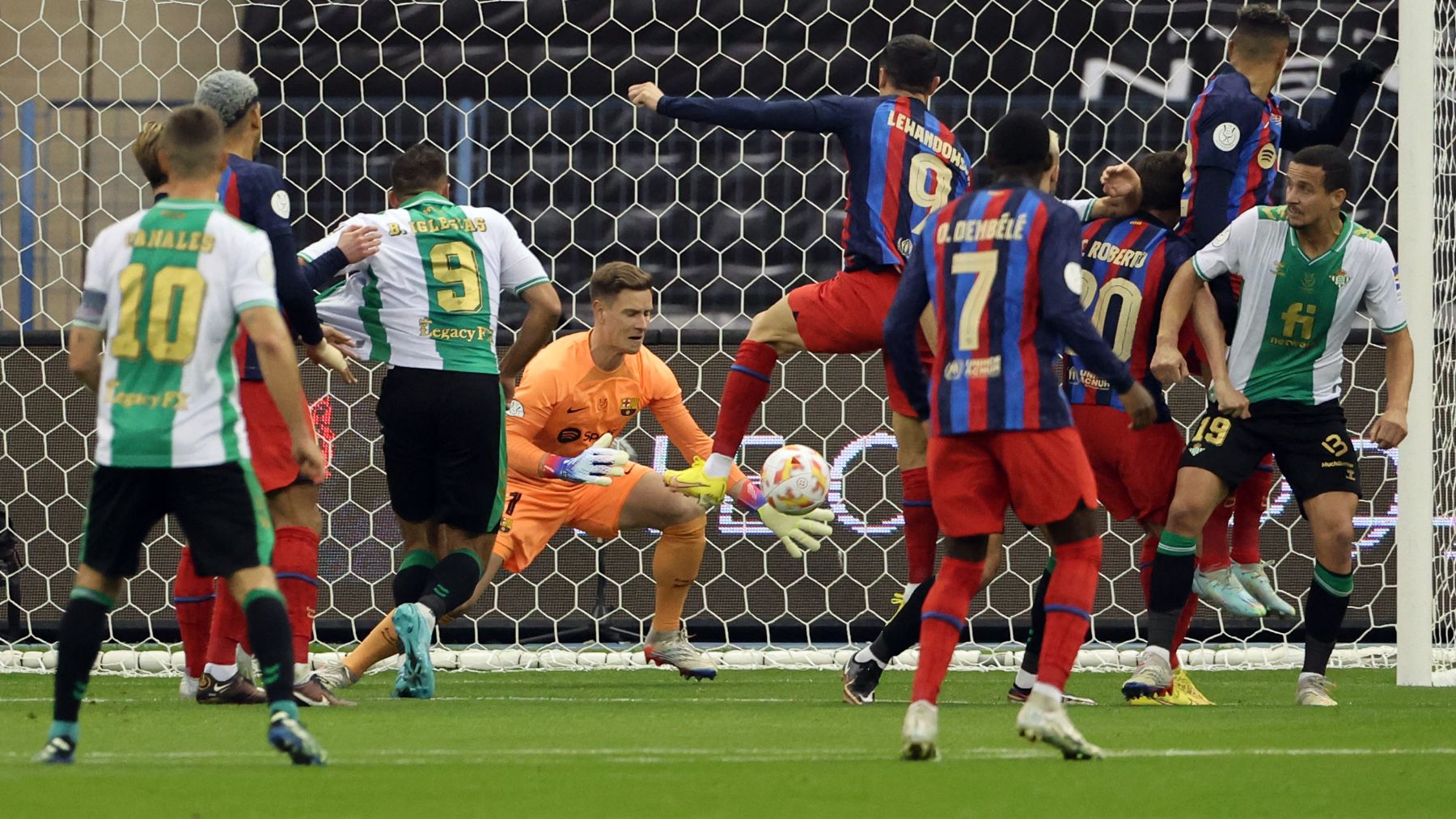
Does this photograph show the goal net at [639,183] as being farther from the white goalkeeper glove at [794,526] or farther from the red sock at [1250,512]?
the white goalkeeper glove at [794,526]

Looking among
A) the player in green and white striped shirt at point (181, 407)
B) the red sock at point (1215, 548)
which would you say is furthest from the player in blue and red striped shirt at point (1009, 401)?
the red sock at point (1215, 548)

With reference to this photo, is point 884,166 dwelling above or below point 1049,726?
above

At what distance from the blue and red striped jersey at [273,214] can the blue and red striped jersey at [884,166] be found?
4.38ft

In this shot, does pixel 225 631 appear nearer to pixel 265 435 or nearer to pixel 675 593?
pixel 265 435

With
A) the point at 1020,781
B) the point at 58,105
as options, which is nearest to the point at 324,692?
the point at 1020,781

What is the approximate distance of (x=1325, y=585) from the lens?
6.91 m

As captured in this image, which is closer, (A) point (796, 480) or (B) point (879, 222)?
(B) point (879, 222)

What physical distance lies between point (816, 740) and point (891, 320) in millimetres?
1066

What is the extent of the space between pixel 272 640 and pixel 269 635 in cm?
1

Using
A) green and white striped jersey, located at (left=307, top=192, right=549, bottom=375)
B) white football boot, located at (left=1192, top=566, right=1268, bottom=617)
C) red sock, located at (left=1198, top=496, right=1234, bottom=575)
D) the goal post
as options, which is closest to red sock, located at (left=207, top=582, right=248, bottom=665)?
green and white striped jersey, located at (left=307, top=192, right=549, bottom=375)

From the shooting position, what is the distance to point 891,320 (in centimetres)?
514

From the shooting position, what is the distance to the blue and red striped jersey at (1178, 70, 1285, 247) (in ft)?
23.2

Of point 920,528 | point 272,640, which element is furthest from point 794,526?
point 272,640

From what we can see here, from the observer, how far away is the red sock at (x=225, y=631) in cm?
646
